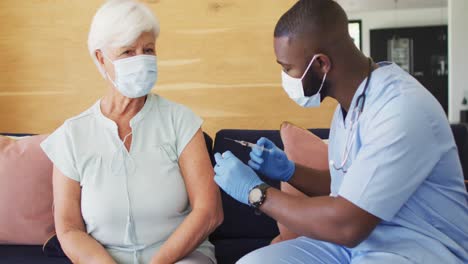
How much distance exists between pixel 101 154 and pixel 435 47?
7865 mm

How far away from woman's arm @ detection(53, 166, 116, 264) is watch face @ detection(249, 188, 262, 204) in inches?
19.1

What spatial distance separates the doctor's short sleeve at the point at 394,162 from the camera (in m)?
1.07

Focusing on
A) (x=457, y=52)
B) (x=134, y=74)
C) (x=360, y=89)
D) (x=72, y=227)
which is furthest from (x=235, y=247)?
(x=457, y=52)

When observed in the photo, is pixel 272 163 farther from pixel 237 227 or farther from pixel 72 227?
pixel 72 227

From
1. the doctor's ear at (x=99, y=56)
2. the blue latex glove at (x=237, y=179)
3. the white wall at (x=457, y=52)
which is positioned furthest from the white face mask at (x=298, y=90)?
the white wall at (x=457, y=52)

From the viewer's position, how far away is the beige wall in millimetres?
2135

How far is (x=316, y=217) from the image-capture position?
3.67 feet

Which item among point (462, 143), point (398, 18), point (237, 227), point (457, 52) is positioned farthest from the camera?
point (398, 18)

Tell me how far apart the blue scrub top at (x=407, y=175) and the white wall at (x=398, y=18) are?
781cm

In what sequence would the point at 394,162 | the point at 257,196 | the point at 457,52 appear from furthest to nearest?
the point at 457,52 < the point at 257,196 < the point at 394,162

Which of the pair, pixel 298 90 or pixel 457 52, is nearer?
pixel 298 90

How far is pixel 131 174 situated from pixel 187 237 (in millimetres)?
250

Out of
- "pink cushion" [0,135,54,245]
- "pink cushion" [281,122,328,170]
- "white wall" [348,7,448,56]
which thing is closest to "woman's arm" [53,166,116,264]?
"pink cushion" [0,135,54,245]

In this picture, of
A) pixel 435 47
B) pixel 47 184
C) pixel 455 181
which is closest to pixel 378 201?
pixel 455 181
